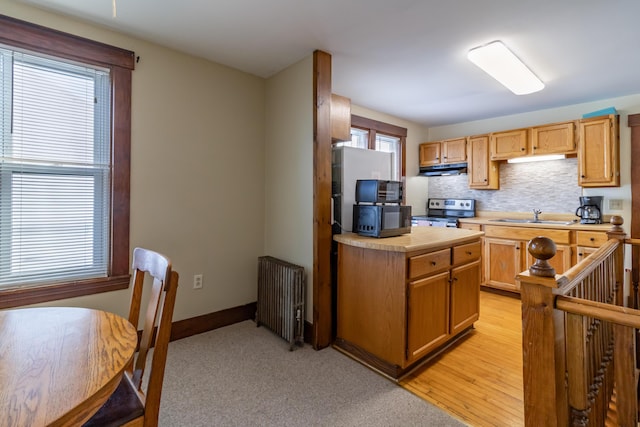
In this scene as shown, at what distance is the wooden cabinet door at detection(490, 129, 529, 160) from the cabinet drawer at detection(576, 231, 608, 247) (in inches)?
46.6

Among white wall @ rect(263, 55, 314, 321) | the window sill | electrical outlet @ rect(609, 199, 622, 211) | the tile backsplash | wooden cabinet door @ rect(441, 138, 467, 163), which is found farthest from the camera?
wooden cabinet door @ rect(441, 138, 467, 163)

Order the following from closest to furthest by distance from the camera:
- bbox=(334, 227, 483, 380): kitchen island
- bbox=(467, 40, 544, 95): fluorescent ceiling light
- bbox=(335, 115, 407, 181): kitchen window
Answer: bbox=(334, 227, 483, 380): kitchen island → bbox=(467, 40, 544, 95): fluorescent ceiling light → bbox=(335, 115, 407, 181): kitchen window

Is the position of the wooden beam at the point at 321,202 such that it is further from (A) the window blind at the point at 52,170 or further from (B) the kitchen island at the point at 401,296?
(A) the window blind at the point at 52,170

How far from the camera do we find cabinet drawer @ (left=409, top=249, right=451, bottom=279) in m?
2.03

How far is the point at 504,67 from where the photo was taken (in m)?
2.66

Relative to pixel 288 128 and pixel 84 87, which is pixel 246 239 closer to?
pixel 288 128

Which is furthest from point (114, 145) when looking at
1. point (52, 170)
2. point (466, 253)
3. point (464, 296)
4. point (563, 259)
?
point (563, 259)

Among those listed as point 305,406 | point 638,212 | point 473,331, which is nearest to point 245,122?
point 305,406

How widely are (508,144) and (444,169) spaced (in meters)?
0.92

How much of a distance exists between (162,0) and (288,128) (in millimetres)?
1258

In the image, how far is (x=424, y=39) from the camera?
91.1 inches

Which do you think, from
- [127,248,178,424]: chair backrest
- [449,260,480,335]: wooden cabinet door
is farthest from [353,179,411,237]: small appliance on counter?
→ [127,248,178,424]: chair backrest

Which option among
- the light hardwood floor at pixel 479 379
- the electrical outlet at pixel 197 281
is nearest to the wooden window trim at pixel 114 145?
the electrical outlet at pixel 197 281

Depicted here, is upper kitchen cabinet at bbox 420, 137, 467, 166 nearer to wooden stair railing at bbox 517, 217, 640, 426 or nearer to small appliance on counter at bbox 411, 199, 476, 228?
small appliance on counter at bbox 411, 199, 476, 228
